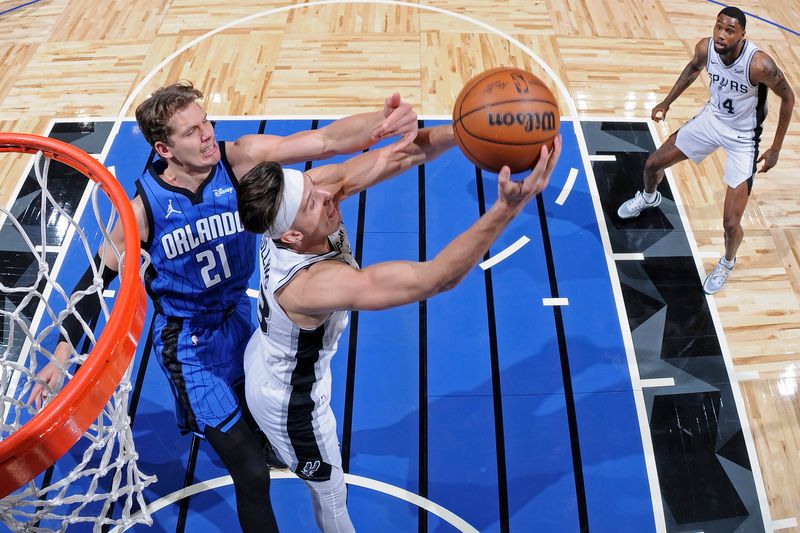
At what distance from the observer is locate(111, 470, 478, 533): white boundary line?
4.08 m

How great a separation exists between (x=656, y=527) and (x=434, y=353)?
165 centimetres

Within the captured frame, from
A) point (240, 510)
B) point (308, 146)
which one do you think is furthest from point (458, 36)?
point (240, 510)

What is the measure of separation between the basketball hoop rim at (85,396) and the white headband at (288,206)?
0.59 metres

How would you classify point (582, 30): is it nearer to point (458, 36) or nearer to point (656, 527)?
point (458, 36)

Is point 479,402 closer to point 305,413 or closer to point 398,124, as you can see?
point 305,413

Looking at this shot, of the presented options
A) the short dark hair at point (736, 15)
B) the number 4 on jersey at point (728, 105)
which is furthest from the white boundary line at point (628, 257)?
the short dark hair at point (736, 15)

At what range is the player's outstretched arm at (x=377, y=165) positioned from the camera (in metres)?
3.51

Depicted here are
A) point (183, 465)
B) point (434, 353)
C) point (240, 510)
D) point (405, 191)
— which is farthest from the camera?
point (405, 191)

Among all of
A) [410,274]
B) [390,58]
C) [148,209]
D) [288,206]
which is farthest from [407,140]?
[390,58]

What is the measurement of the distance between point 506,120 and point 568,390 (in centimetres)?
226

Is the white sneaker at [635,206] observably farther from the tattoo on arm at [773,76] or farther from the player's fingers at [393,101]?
the player's fingers at [393,101]

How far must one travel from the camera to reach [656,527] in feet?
13.3

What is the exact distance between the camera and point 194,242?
3.61 meters

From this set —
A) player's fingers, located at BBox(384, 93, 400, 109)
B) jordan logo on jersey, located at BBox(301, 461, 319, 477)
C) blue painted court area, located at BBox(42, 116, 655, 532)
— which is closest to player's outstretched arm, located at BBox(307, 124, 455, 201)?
player's fingers, located at BBox(384, 93, 400, 109)
